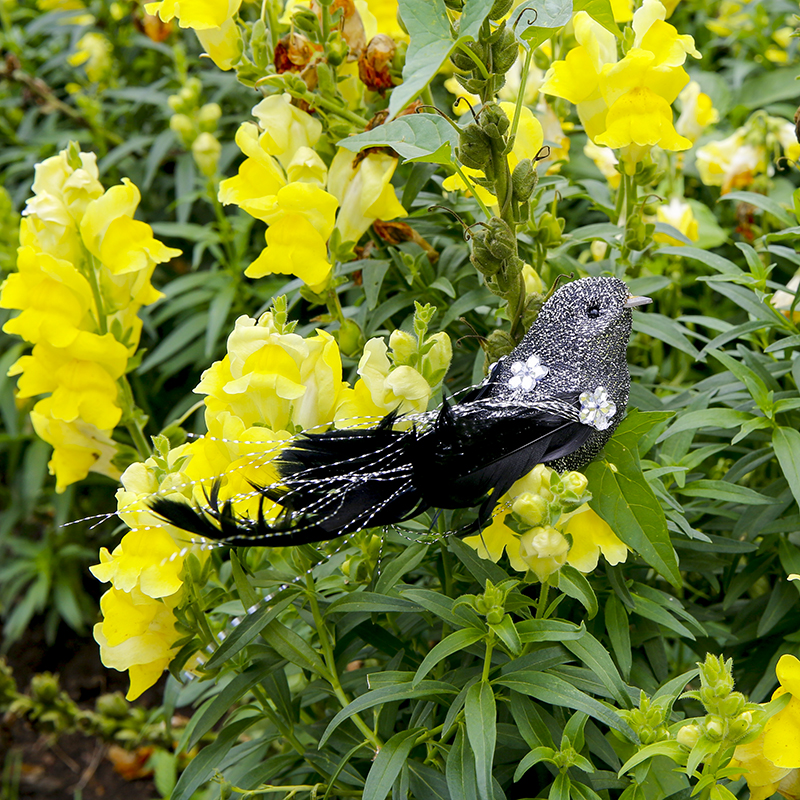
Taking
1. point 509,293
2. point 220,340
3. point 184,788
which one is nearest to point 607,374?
point 509,293

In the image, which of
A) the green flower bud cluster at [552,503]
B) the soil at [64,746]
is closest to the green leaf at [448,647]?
the green flower bud cluster at [552,503]

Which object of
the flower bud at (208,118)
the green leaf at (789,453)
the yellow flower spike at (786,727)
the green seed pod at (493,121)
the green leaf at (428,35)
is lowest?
the yellow flower spike at (786,727)

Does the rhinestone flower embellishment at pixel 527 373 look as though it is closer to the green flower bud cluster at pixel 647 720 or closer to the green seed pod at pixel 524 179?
the green seed pod at pixel 524 179

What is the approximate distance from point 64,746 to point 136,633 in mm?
1255

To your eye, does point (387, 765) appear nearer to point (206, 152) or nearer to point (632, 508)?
point (632, 508)

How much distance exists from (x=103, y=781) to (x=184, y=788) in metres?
1.08

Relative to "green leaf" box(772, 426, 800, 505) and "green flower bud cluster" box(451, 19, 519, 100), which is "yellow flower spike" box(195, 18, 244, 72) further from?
"green leaf" box(772, 426, 800, 505)

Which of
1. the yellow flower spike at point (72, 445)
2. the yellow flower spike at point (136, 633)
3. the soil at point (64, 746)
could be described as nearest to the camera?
the yellow flower spike at point (136, 633)

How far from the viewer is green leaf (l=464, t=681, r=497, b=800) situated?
595mm

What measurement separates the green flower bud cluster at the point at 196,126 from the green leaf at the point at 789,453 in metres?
0.89

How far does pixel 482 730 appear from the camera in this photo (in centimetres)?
61

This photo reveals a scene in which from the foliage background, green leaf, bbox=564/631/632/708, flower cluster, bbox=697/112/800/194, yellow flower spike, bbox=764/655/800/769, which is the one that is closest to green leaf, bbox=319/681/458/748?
the foliage background

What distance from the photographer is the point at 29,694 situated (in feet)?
5.96

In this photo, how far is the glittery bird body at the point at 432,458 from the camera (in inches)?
24.4
